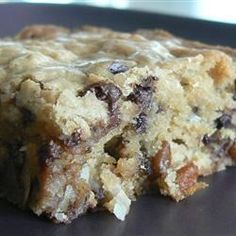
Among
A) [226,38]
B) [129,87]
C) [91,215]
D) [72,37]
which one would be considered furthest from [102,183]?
[226,38]

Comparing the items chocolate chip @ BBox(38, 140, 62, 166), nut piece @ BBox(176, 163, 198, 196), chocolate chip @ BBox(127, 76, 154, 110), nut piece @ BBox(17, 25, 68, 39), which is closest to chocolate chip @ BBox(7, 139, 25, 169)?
chocolate chip @ BBox(38, 140, 62, 166)

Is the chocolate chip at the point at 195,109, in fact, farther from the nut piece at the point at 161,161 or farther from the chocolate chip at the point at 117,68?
the chocolate chip at the point at 117,68

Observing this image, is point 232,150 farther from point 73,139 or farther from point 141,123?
point 73,139

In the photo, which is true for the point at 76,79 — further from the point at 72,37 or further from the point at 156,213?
the point at 72,37

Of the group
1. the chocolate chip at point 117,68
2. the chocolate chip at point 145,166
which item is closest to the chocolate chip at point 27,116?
the chocolate chip at point 117,68

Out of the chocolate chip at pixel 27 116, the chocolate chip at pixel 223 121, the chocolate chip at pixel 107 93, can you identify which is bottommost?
the chocolate chip at pixel 223 121

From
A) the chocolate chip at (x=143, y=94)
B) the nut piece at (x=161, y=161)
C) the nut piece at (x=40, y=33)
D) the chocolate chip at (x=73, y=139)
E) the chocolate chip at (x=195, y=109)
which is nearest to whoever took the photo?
the chocolate chip at (x=73, y=139)

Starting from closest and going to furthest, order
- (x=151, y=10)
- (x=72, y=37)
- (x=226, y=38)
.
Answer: (x=72, y=37) → (x=226, y=38) → (x=151, y=10)

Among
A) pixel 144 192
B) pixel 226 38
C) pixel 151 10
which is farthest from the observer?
pixel 151 10
